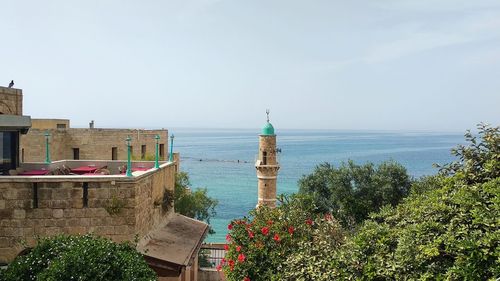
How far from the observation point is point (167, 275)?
31.1 ft

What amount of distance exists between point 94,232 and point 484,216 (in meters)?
6.84

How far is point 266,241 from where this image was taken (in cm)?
973

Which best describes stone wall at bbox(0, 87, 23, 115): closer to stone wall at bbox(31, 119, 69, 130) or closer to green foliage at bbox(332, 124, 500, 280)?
green foliage at bbox(332, 124, 500, 280)

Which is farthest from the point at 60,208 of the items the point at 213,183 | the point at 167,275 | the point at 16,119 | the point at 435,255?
the point at 213,183

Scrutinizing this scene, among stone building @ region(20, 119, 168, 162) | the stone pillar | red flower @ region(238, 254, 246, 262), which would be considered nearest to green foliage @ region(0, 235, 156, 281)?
red flower @ region(238, 254, 246, 262)

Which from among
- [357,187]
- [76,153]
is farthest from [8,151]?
[357,187]

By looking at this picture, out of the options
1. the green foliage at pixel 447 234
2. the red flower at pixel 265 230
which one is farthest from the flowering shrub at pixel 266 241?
the green foliage at pixel 447 234

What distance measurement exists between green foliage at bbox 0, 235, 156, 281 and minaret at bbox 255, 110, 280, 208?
21.5 m

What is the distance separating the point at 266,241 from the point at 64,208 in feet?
13.6

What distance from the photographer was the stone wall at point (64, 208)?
870 cm

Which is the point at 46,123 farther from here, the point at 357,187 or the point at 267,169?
the point at 357,187

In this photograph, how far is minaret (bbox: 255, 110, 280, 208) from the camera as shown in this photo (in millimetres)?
28750

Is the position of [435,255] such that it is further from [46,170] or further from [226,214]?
[226,214]

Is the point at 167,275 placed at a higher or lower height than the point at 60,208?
lower
